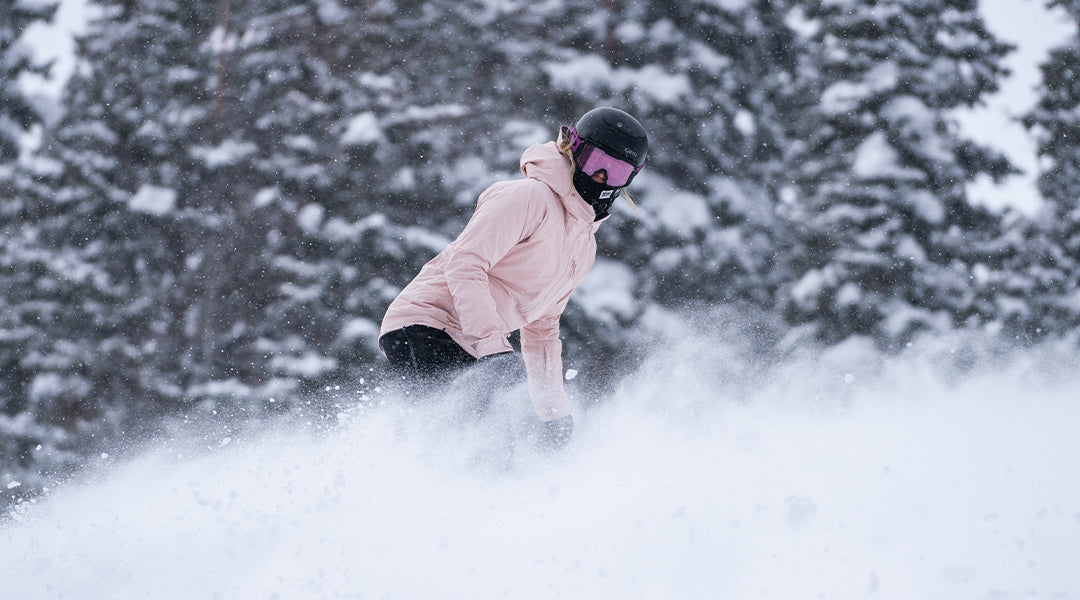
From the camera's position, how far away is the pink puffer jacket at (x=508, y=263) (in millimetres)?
3000

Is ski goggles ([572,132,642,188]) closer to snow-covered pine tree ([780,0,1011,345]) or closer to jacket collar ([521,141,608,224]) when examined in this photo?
jacket collar ([521,141,608,224])

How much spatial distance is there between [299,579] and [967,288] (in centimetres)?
759

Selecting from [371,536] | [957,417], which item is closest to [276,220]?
[371,536]

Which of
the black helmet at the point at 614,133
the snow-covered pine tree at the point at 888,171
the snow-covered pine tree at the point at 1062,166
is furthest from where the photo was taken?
the snow-covered pine tree at the point at 1062,166

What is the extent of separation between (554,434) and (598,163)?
4.53ft

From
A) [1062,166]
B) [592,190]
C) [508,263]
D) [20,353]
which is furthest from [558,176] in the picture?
[1062,166]

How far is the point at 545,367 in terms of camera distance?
3824mm

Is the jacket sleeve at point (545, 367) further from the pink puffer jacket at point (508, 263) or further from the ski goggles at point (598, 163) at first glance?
the ski goggles at point (598, 163)

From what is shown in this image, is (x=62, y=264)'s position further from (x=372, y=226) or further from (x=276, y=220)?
(x=372, y=226)

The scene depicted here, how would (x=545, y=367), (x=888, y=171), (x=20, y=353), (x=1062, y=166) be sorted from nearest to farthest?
(x=545, y=367) → (x=888, y=171) → (x=20, y=353) → (x=1062, y=166)

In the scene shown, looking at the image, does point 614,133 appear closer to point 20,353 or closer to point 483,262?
point 483,262

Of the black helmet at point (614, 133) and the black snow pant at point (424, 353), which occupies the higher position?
the black helmet at point (614, 133)

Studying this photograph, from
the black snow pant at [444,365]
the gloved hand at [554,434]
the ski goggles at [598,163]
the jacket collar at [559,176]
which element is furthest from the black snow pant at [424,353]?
the ski goggles at [598,163]

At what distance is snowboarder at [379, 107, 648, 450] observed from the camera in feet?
9.90
